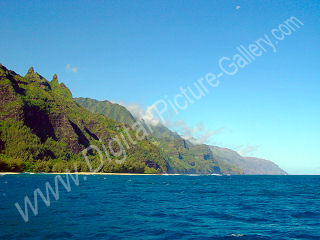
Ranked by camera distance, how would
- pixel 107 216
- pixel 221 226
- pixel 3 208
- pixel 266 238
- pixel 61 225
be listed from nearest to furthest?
pixel 266 238, pixel 61 225, pixel 221 226, pixel 107 216, pixel 3 208

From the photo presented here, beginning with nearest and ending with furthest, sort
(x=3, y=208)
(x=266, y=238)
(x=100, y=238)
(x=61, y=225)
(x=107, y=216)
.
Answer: (x=100, y=238), (x=266, y=238), (x=61, y=225), (x=107, y=216), (x=3, y=208)

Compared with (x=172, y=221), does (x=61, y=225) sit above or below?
above

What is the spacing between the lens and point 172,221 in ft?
115

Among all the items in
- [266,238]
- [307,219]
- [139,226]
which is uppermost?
[139,226]

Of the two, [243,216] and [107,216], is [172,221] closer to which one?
[107,216]

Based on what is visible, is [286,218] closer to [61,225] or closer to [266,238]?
[266,238]

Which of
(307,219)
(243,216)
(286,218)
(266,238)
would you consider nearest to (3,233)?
(266,238)

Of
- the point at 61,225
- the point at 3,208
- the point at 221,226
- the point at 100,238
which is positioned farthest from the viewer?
the point at 3,208

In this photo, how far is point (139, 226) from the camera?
31.5 meters

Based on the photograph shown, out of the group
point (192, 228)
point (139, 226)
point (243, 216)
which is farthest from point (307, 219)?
point (139, 226)

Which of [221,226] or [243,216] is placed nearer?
[221,226]

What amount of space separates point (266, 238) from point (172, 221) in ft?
39.2

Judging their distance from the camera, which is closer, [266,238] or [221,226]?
[266,238]

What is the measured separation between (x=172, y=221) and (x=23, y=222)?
1789 cm
